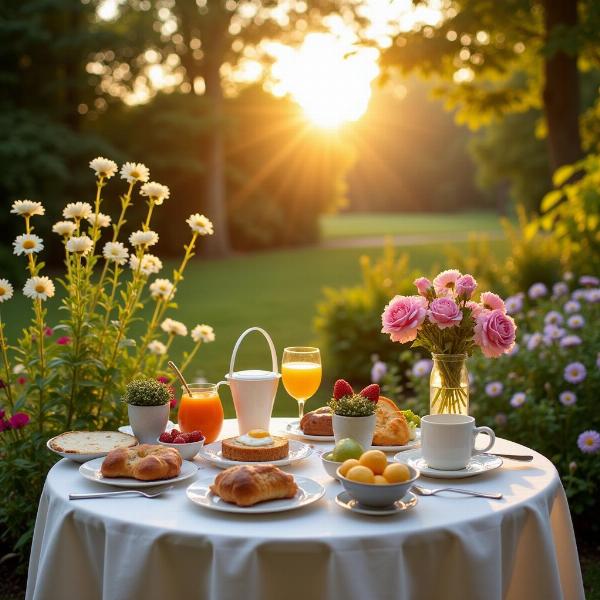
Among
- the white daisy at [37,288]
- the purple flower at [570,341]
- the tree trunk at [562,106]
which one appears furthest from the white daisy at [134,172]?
the tree trunk at [562,106]

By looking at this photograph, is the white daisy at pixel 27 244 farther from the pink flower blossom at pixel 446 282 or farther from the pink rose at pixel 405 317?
the pink flower blossom at pixel 446 282

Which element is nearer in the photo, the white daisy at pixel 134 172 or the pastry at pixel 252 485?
the pastry at pixel 252 485

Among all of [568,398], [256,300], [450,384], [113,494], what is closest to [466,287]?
[450,384]

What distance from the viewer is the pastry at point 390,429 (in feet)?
9.14

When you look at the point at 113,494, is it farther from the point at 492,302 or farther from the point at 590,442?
the point at 590,442

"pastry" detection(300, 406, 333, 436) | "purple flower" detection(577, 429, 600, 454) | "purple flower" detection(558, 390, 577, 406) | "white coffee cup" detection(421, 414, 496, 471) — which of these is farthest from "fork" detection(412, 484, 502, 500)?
"purple flower" detection(558, 390, 577, 406)

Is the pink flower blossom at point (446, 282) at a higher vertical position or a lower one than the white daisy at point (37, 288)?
higher

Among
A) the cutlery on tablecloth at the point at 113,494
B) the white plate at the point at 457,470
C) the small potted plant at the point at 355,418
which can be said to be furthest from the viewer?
the small potted plant at the point at 355,418

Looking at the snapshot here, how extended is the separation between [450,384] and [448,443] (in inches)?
12.5

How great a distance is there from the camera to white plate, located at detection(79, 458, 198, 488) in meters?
2.35

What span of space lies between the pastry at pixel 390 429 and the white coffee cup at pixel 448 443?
0.26 m

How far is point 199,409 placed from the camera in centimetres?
282

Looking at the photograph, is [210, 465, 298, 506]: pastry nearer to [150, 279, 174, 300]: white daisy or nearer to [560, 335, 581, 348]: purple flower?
[150, 279, 174, 300]: white daisy

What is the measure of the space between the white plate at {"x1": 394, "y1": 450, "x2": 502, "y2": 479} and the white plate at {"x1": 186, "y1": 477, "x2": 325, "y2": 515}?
1.23 feet
